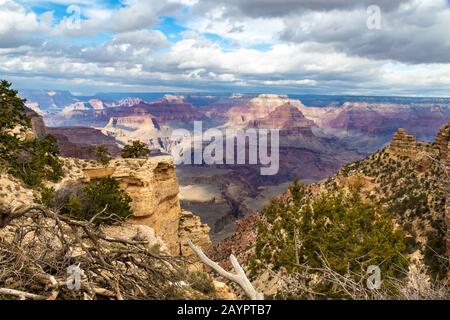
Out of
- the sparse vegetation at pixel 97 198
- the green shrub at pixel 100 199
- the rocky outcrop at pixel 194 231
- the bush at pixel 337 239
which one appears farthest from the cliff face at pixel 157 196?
the bush at pixel 337 239

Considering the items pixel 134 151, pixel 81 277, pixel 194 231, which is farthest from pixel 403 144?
pixel 81 277

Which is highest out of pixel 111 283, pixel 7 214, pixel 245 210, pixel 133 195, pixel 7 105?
pixel 7 105

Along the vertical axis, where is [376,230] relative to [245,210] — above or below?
above

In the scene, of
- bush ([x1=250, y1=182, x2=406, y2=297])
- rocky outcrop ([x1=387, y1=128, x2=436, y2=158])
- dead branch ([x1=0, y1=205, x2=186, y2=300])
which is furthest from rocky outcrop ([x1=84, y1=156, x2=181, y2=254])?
rocky outcrop ([x1=387, y1=128, x2=436, y2=158])

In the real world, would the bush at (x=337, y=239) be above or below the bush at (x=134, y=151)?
below

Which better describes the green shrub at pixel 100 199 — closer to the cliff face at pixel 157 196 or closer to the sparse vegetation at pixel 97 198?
the sparse vegetation at pixel 97 198

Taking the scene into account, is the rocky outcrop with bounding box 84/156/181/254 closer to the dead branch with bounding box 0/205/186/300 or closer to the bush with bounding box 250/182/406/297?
the bush with bounding box 250/182/406/297
